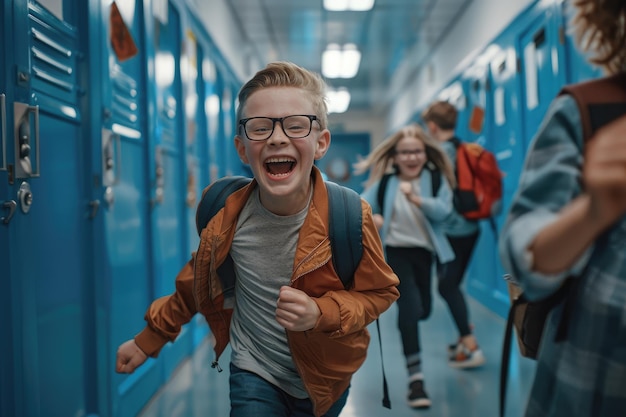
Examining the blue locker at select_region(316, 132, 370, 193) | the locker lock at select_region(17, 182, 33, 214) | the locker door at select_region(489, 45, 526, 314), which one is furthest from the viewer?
the blue locker at select_region(316, 132, 370, 193)

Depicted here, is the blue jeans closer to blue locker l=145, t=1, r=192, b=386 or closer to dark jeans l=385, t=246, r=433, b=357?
dark jeans l=385, t=246, r=433, b=357

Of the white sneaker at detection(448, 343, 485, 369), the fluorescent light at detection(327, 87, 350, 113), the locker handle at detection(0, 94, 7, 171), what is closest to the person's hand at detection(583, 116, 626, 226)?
the locker handle at detection(0, 94, 7, 171)

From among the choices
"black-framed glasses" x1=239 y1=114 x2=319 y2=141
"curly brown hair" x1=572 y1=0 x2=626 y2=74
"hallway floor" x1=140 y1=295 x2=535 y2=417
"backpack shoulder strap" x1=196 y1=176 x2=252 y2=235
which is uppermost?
"curly brown hair" x1=572 y1=0 x2=626 y2=74

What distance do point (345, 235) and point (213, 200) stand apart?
346 mm

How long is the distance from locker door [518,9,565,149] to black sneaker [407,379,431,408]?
2023 mm

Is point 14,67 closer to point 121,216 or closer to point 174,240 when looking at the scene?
point 121,216

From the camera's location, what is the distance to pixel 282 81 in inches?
59.2

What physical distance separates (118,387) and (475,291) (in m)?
4.53

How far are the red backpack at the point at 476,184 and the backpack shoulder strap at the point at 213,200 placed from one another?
237 centimetres

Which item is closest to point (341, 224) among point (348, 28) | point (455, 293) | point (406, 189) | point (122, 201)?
point (122, 201)

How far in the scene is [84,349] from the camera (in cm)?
244

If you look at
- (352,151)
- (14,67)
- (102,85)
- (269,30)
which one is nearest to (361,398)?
(102,85)

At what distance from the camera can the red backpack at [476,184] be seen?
12.5ft

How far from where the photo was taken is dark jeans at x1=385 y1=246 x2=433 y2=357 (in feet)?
10.2
